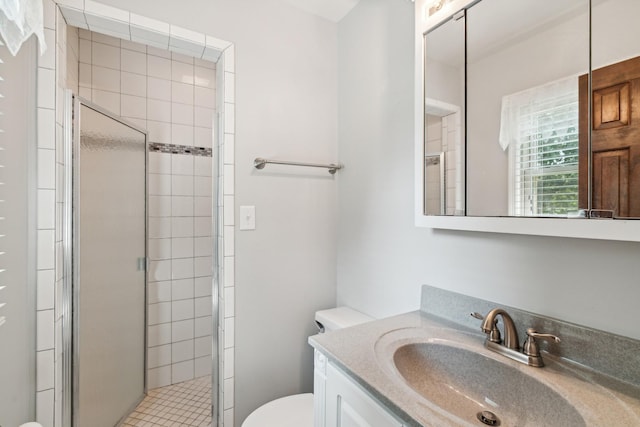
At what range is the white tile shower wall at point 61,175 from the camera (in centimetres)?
116

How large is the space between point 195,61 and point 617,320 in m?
2.85

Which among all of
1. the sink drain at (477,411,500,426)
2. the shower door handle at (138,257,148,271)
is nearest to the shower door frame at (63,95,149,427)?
the shower door handle at (138,257,148,271)

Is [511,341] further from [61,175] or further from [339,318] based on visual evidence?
[61,175]

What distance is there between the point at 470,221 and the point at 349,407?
2.33 feet

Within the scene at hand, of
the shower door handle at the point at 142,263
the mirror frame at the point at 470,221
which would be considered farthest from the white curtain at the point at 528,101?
the shower door handle at the point at 142,263

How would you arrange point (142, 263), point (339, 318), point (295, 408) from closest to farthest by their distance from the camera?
point (295, 408) → point (339, 318) → point (142, 263)

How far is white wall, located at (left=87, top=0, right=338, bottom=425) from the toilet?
21 cm

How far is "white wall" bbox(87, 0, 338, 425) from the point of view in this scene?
5.16 ft

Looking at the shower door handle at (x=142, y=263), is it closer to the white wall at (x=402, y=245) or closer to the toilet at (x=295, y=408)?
the toilet at (x=295, y=408)

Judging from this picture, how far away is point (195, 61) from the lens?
2.39 metres

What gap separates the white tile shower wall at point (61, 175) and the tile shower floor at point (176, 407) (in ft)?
0.42

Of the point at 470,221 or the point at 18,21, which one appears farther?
the point at 470,221

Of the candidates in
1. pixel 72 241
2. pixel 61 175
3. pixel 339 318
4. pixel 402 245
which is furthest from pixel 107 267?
pixel 402 245

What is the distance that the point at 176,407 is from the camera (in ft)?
6.66
